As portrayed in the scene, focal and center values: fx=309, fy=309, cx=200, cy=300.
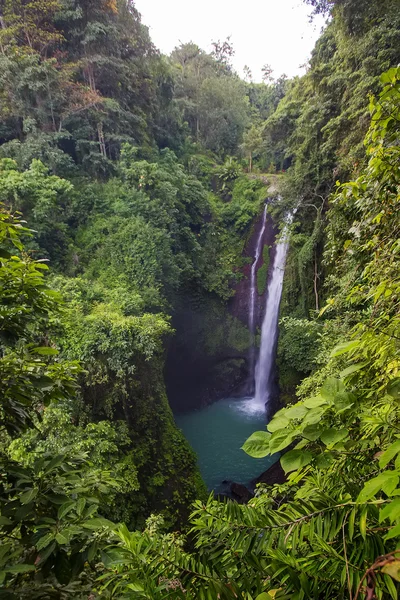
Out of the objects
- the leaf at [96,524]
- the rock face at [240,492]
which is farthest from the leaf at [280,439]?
the rock face at [240,492]

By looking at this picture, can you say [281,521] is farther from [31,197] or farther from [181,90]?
[181,90]

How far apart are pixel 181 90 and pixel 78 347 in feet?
69.8

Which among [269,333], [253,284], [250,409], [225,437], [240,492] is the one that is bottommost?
[240,492]

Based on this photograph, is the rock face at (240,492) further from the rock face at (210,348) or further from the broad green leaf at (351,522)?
the broad green leaf at (351,522)

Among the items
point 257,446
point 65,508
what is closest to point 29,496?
point 65,508

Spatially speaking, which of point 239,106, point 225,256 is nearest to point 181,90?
point 239,106

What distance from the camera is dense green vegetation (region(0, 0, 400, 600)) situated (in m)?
0.90

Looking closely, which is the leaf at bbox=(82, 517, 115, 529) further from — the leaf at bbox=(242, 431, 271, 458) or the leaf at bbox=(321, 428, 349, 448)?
the leaf at bbox=(321, 428, 349, 448)

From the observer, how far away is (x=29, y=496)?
1.04m

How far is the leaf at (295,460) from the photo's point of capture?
2.89 ft

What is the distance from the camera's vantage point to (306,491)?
0.97 meters

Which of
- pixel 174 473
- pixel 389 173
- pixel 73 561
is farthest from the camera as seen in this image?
pixel 174 473

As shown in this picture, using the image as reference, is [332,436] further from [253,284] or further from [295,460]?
[253,284]

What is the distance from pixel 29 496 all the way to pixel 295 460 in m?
0.89
